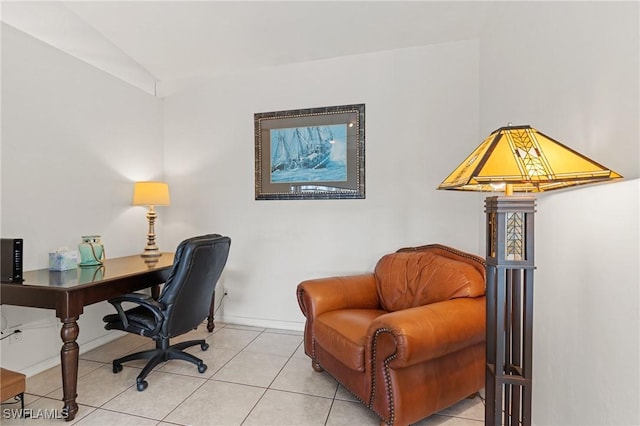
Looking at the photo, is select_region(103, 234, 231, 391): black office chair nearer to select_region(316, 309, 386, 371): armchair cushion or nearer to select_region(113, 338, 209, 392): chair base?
select_region(113, 338, 209, 392): chair base

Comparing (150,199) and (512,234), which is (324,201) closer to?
(150,199)

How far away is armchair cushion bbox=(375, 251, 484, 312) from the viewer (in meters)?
1.85

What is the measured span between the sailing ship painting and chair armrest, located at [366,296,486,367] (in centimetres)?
159

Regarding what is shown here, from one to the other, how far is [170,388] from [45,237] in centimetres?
146

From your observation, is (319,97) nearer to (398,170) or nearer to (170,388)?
(398,170)

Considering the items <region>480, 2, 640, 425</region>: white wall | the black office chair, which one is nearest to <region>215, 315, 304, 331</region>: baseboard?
the black office chair

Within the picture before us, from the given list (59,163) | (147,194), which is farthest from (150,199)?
(59,163)

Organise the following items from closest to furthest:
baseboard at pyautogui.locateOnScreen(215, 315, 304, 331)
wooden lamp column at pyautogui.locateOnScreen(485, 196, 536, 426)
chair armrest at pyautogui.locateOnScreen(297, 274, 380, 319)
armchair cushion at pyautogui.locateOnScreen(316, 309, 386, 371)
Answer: wooden lamp column at pyautogui.locateOnScreen(485, 196, 536, 426) → armchair cushion at pyautogui.locateOnScreen(316, 309, 386, 371) → chair armrest at pyautogui.locateOnScreen(297, 274, 380, 319) → baseboard at pyautogui.locateOnScreen(215, 315, 304, 331)

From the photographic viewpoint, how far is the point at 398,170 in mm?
2779

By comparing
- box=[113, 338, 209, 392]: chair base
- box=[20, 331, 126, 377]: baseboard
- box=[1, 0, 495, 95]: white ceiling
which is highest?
box=[1, 0, 495, 95]: white ceiling

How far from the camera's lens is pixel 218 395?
6.44 feet

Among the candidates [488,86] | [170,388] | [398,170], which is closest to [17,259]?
[170,388]

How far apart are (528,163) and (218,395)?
208cm

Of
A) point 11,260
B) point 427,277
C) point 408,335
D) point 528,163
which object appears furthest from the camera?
point 427,277
